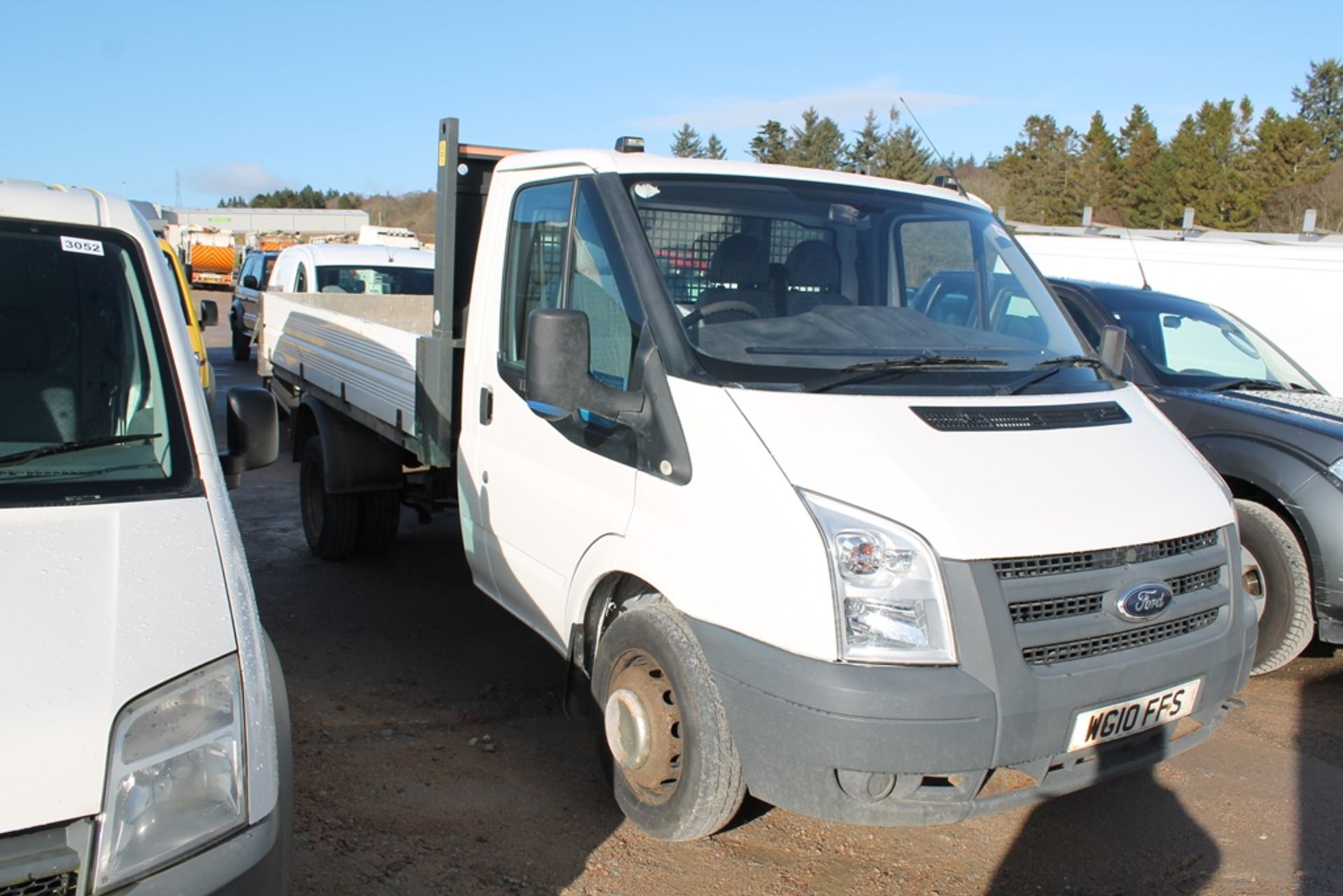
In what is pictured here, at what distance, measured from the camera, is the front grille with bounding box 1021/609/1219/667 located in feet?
9.75

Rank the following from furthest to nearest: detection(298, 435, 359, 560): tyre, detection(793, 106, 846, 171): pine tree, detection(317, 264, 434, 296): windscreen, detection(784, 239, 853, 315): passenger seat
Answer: detection(793, 106, 846, 171): pine tree, detection(317, 264, 434, 296): windscreen, detection(298, 435, 359, 560): tyre, detection(784, 239, 853, 315): passenger seat

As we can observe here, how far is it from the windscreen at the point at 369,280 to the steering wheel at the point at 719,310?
892 cm

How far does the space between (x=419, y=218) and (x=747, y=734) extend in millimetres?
85916

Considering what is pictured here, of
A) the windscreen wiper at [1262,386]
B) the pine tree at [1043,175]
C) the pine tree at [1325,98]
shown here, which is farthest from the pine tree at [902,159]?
the pine tree at [1325,98]

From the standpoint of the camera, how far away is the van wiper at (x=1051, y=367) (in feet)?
11.5

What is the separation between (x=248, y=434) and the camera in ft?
10.7

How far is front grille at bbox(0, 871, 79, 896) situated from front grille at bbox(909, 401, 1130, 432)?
2350mm

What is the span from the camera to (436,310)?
16.7 ft

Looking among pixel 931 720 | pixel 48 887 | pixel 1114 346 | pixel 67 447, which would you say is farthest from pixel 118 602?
pixel 1114 346

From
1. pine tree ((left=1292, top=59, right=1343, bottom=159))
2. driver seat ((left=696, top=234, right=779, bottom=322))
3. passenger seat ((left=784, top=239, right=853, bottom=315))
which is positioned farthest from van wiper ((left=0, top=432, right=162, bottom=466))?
pine tree ((left=1292, top=59, right=1343, bottom=159))

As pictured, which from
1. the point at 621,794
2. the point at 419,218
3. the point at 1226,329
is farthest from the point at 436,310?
the point at 419,218

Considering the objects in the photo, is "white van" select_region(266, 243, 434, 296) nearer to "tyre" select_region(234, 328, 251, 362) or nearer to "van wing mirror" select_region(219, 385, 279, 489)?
"tyre" select_region(234, 328, 251, 362)

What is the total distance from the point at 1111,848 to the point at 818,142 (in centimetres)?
4506

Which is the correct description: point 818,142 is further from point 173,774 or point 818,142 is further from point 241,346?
point 173,774
